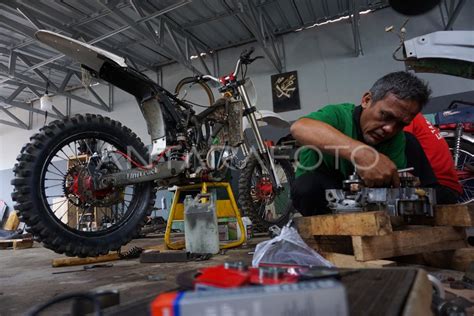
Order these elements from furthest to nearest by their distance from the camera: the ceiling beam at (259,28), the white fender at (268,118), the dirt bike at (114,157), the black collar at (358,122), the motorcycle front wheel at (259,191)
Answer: the ceiling beam at (259,28), the white fender at (268,118), the motorcycle front wheel at (259,191), the dirt bike at (114,157), the black collar at (358,122)

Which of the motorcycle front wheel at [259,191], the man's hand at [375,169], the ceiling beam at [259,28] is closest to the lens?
the man's hand at [375,169]

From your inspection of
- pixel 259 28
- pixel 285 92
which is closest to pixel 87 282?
pixel 259 28

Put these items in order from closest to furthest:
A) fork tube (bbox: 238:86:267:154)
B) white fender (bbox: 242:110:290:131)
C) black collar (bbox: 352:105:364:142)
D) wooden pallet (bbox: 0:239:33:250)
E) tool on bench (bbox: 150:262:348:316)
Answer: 1. tool on bench (bbox: 150:262:348:316)
2. black collar (bbox: 352:105:364:142)
3. fork tube (bbox: 238:86:267:154)
4. white fender (bbox: 242:110:290:131)
5. wooden pallet (bbox: 0:239:33:250)

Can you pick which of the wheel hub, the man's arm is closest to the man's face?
the man's arm

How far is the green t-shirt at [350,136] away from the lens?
1401 millimetres

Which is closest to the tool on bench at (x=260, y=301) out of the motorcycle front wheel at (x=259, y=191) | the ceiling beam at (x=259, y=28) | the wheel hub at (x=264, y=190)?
the motorcycle front wheel at (x=259, y=191)

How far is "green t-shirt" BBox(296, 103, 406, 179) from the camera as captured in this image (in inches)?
55.2

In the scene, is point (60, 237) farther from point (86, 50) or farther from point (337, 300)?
point (337, 300)

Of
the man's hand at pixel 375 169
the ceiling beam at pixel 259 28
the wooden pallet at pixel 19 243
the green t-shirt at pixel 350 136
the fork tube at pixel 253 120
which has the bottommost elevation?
the wooden pallet at pixel 19 243

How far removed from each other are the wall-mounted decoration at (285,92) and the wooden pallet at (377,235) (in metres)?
4.45

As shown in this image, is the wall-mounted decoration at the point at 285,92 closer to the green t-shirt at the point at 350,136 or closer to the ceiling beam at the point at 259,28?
the ceiling beam at the point at 259,28

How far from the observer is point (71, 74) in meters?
6.47

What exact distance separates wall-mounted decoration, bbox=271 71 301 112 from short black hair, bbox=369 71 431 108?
4.28 meters

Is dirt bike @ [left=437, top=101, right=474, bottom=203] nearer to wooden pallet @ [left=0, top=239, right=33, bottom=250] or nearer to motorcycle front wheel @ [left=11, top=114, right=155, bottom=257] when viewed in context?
motorcycle front wheel @ [left=11, top=114, right=155, bottom=257]
